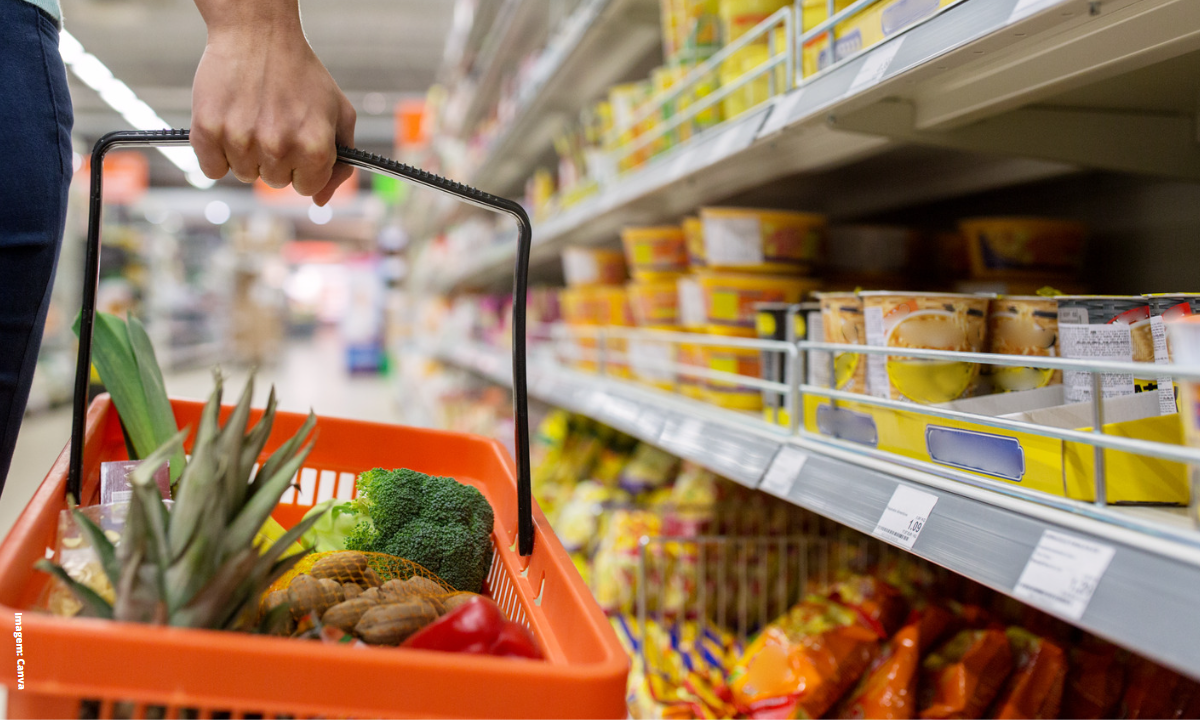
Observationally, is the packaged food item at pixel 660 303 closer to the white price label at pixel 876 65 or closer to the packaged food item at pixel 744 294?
the packaged food item at pixel 744 294

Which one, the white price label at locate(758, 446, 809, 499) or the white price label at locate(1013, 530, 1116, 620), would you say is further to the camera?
the white price label at locate(758, 446, 809, 499)

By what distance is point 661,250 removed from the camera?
176 cm

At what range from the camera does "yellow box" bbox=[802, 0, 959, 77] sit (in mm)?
857

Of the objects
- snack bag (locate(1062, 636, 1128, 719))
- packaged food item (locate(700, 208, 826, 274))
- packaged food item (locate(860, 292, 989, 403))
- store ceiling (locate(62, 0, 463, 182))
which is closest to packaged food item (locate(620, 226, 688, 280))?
packaged food item (locate(700, 208, 826, 274))

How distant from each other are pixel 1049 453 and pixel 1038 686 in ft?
1.48

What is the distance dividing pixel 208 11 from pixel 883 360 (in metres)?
0.83

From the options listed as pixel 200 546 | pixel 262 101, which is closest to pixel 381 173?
pixel 262 101

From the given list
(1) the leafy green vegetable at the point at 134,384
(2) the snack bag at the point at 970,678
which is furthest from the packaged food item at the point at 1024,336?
(1) the leafy green vegetable at the point at 134,384

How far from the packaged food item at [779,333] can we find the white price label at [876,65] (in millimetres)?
359

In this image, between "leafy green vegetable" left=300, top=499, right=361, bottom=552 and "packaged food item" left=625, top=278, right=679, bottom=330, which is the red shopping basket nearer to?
"leafy green vegetable" left=300, top=499, right=361, bottom=552

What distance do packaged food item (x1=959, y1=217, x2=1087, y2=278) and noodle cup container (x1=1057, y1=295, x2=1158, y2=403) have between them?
0.44 metres

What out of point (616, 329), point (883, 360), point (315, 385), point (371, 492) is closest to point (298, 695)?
point (371, 492)

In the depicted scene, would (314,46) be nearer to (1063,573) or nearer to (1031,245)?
(1031,245)

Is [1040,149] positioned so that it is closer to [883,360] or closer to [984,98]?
[984,98]
